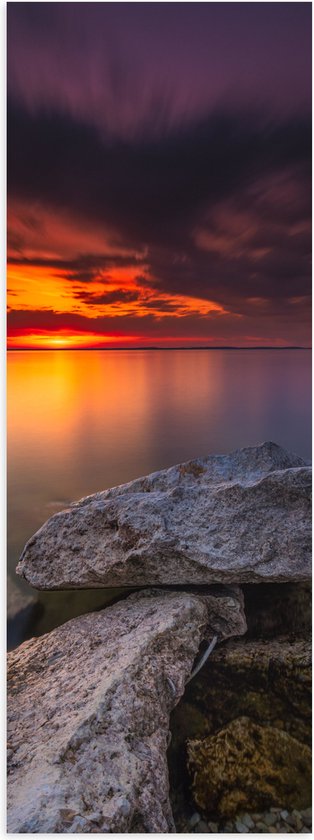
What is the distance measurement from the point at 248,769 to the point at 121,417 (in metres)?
4.84

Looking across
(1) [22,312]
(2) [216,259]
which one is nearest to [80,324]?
(1) [22,312]

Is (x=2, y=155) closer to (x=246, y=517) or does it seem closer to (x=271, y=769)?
(x=246, y=517)

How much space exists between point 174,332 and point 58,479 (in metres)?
2.10

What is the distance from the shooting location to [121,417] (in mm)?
7117

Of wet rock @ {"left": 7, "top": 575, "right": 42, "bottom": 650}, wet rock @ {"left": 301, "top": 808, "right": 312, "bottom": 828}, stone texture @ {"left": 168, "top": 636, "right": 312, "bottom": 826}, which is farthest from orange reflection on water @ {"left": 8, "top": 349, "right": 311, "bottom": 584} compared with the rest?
wet rock @ {"left": 301, "top": 808, "right": 312, "bottom": 828}

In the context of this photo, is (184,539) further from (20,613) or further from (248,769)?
(20,613)

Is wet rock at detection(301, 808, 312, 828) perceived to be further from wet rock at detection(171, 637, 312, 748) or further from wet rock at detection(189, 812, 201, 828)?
wet rock at detection(189, 812, 201, 828)

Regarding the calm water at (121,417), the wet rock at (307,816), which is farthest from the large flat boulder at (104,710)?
the wet rock at (307,816)

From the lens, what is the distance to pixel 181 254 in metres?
4.55

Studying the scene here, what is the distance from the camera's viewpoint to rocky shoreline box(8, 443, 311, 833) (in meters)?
2.37

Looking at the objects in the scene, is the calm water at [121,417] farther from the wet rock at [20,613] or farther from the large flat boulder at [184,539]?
the large flat boulder at [184,539]

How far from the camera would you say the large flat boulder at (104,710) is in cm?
221

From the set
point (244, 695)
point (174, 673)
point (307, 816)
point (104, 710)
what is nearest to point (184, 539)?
point (174, 673)

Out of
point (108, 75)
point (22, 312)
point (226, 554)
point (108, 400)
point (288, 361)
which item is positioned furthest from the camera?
point (108, 400)
